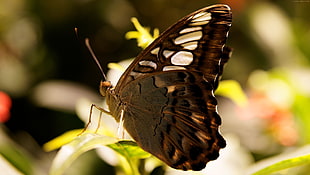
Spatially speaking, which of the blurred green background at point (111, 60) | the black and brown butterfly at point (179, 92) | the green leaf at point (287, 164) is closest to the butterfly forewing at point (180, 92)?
the black and brown butterfly at point (179, 92)

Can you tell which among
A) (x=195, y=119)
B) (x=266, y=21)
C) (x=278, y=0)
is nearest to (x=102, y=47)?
(x=266, y=21)

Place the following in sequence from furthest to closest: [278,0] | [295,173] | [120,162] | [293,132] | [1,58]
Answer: [278,0]
[1,58]
[293,132]
[295,173]
[120,162]

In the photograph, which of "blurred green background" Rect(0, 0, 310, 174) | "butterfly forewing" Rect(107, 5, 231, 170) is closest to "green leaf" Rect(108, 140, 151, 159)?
"butterfly forewing" Rect(107, 5, 231, 170)

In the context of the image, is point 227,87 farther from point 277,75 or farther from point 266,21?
point 266,21

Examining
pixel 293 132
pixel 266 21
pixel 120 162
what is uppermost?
pixel 120 162

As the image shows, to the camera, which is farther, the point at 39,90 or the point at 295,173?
the point at 39,90

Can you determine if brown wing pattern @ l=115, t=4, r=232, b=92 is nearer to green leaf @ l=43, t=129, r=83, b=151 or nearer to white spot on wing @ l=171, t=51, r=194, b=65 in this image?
white spot on wing @ l=171, t=51, r=194, b=65

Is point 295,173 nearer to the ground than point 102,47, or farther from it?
nearer to the ground
